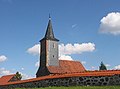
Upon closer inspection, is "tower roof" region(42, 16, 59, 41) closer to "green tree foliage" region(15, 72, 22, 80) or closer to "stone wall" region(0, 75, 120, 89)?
"green tree foliage" region(15, 72, 22, 80)

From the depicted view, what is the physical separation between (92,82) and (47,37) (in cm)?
3452

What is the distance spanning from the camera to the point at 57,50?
55.7 metres

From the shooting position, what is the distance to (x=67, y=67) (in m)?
53.0

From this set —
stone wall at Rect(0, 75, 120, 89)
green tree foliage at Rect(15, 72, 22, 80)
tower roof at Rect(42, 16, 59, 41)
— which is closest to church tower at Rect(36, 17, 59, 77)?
tower roof at Rect(42, 16, 59, 41)

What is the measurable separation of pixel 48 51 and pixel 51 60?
195 cm

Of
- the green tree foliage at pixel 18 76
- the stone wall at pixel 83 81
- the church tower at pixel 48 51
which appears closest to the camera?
the stone wall at pixel 83 81

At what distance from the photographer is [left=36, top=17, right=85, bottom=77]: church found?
5250cm

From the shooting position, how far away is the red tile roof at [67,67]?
5142 cm

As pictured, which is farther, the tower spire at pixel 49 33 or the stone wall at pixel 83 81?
the tower spire at pixel 49 33

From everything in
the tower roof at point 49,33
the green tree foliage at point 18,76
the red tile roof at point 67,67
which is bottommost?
the green tree foliage at point 18,76

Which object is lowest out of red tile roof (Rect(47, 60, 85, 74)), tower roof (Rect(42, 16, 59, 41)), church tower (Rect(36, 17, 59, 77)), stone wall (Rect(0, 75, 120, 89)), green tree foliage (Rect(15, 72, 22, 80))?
stone wall (Rect(0, 75, 120, 89))

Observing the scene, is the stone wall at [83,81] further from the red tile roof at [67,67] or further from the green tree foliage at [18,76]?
the green tree foliage at [18,76]

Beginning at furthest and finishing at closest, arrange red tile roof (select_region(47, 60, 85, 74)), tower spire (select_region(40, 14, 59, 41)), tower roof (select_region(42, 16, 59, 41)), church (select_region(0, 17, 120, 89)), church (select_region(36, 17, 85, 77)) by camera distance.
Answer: tower spire (select_region(40, 14, 59, 41)) < tower roof (select_region(42, 16, 59, 41)) < church (select_region(36, 17, 85, 77)) < red tile roof (select_region(47, 60, 85, 74)) < church (select_region(0, 17, 120, 89))

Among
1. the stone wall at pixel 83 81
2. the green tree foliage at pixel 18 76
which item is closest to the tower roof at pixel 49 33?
the green tree foliage at pixel 18 76
